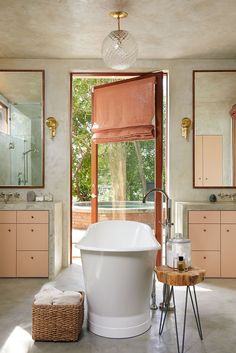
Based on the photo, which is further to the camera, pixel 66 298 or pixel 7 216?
pixel 7 216

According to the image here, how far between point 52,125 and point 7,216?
1246mm

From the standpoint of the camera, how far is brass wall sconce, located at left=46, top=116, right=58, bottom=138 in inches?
180

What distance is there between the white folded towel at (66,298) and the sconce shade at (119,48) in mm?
1999

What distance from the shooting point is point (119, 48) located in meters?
3.22

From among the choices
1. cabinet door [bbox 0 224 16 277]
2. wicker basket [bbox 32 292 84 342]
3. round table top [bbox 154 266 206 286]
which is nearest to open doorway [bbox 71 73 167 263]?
cabinet door [bbox 0 224 16 277]

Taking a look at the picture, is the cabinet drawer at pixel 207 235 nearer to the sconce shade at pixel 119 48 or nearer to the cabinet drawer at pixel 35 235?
the cabinet drawer at pixel 35 235

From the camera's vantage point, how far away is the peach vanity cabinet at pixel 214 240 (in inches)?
161

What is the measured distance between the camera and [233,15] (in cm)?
343

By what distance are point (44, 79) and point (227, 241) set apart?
2.93 meters

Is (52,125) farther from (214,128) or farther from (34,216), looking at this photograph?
(214,128)

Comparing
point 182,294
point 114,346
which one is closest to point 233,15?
point 182,294

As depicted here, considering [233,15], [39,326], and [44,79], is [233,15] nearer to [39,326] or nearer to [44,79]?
[44,79]

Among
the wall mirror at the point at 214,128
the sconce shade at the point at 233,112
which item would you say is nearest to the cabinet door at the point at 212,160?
the wall mirror at the point at 214,128

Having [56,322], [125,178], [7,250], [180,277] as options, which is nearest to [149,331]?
[180,277]
